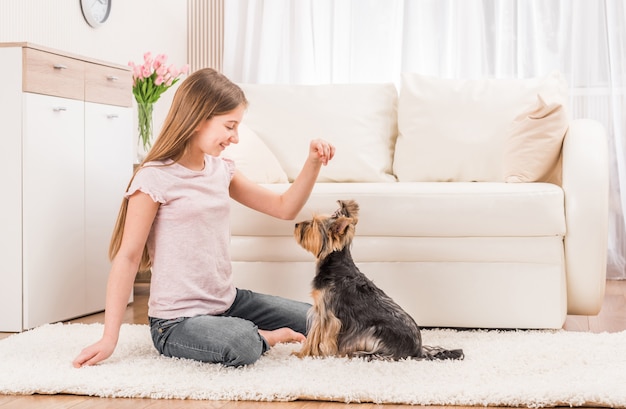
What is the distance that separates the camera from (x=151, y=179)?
2.23 m

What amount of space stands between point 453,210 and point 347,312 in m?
0.68

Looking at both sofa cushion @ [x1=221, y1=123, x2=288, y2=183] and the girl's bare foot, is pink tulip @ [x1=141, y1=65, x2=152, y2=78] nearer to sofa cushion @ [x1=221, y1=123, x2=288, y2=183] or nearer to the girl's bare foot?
sofa cushion @ [x1=221, y1=123, x2=288, y2=183]

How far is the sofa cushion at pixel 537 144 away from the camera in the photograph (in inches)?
116

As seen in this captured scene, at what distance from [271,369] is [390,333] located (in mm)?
325

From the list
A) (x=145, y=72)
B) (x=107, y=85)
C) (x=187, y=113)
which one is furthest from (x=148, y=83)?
(x=187, y=113)

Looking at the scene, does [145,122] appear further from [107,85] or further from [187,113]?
[187,113]

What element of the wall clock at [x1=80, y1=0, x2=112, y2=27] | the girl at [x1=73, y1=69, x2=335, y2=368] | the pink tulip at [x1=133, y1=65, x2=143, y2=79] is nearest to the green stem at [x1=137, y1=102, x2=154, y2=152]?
the pink tulip at [x1=133, y1=65, x2=143, y2=79]

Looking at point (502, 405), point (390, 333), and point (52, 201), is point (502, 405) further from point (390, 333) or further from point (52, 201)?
point (52, 201)

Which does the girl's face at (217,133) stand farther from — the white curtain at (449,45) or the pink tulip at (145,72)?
the white curtain at (449,45)

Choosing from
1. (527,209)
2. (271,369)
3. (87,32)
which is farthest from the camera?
(87,32)

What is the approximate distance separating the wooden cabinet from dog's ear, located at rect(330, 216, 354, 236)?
1.20 meters

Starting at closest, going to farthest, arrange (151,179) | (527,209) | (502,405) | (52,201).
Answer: (502,405), (151,179), (527,209), (52,201)

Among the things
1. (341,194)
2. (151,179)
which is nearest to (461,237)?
(341,194)

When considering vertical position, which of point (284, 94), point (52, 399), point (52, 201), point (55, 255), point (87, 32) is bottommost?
point (52, 399)
